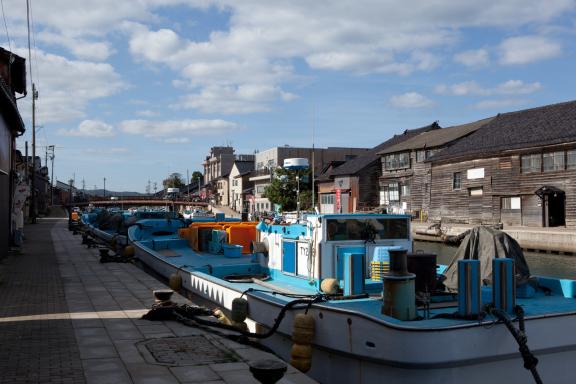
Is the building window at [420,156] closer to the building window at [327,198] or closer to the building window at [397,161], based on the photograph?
the building window at [397,161]

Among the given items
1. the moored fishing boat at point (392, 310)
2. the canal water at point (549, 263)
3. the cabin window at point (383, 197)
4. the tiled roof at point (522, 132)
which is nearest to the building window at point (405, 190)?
the cabin window at point (383, 197)

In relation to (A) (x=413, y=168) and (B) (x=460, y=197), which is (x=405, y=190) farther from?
(B) (x=460, y=197)

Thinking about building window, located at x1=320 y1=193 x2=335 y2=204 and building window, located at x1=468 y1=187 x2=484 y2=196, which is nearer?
building window, located at x1=468 y1=187 x2=484 y2=196

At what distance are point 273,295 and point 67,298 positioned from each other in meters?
5.20

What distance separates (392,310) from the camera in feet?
25.3

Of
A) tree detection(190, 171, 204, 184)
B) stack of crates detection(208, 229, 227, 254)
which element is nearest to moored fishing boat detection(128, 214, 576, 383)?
stack of crates detection(208, 229, 227, 254)

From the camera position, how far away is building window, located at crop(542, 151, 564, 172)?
36062 millimetres

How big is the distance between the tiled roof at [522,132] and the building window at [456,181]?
1.44 m

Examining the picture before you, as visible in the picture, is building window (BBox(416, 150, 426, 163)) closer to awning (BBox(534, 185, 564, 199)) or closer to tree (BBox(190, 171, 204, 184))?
awning (BBox(534, 185, 564, 199))

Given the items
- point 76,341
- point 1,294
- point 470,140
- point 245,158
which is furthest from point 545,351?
point 245,158

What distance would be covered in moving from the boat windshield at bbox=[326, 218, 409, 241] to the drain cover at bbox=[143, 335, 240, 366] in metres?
3.07

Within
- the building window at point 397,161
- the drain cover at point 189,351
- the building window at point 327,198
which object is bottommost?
the drain cover at point 189,351

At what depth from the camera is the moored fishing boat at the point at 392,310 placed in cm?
725

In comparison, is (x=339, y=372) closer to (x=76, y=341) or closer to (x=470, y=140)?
(x=76, y=341)
